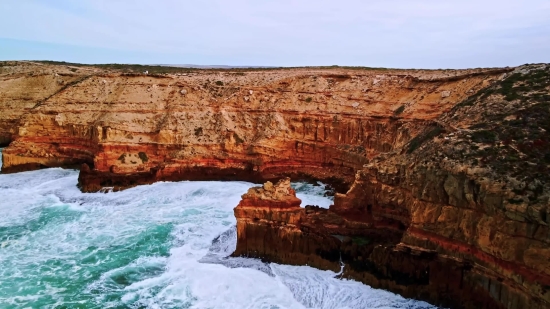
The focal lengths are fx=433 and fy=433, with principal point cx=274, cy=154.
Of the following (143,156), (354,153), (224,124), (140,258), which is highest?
(224,124)

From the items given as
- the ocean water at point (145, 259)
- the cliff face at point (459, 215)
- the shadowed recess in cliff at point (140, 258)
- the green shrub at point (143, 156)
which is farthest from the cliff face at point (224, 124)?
the cliff face at point (459, 215)

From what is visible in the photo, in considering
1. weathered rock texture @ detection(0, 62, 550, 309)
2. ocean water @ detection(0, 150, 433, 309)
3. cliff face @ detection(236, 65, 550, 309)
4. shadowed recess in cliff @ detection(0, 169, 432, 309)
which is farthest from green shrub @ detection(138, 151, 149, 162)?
cliff face @ detection(236, 65, 550, 309)

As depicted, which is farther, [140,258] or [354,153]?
[354,153]

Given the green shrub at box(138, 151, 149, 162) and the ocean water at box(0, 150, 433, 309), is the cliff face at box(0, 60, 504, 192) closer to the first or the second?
the green shrub at box(138, 151, 149, 162)

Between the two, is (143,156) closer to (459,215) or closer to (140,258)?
(140,258)

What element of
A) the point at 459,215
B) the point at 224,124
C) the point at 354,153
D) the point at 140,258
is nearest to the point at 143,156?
the point at 224,124

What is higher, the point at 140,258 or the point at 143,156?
the point at 143,156

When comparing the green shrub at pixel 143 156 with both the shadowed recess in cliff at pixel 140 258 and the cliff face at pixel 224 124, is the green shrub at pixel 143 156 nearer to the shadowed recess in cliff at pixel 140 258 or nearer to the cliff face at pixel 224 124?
the cliff face at pixel 224 124
